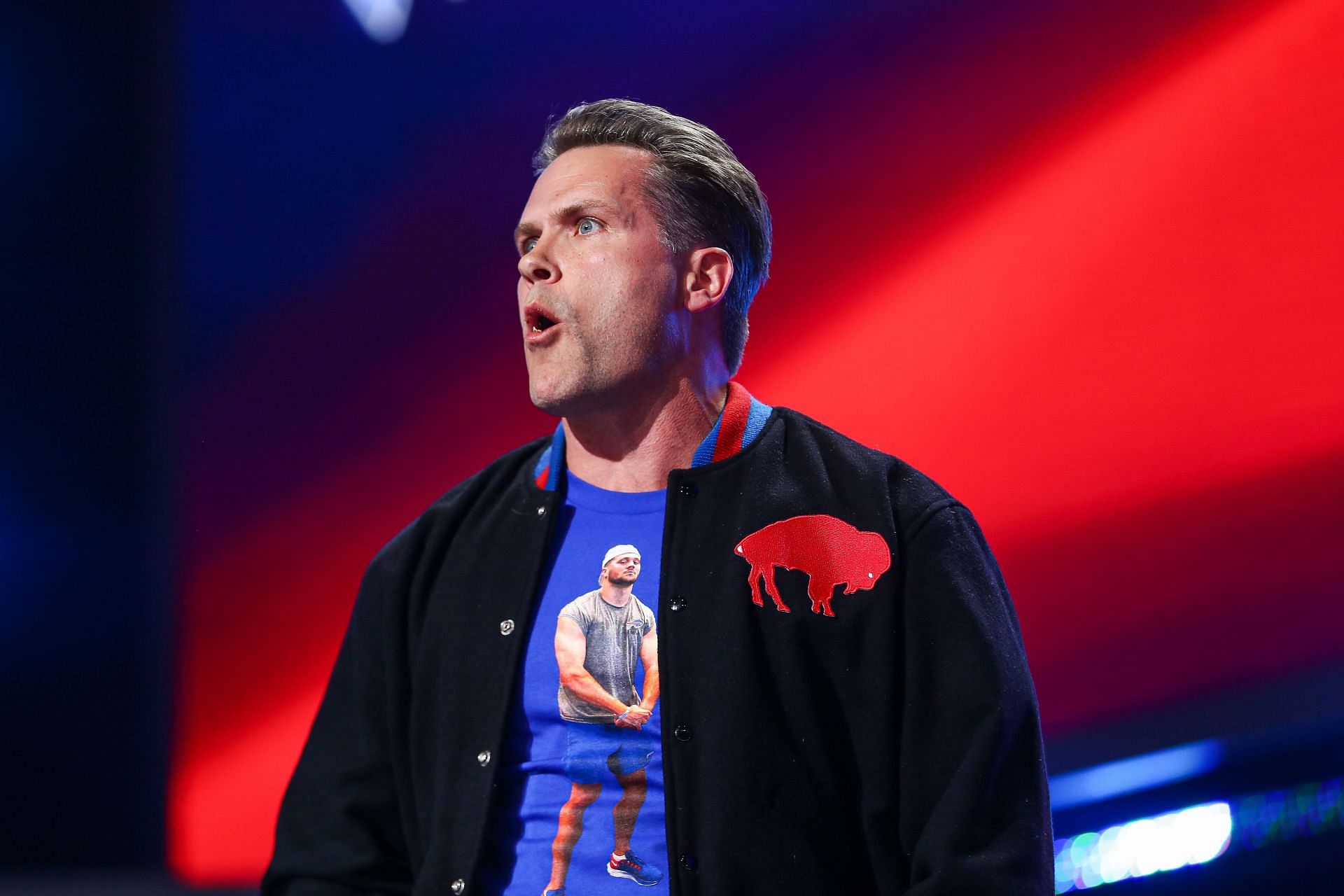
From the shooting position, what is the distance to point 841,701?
5.65 ft

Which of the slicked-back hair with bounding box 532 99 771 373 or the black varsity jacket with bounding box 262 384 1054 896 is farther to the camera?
the slicked-back hair with bounding box 532 99 771 373

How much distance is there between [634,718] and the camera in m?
1.74

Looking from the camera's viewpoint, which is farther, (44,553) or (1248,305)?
(44,553)

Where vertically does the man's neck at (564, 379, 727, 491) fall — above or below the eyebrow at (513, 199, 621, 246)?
below

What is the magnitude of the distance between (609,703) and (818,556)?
0.37m

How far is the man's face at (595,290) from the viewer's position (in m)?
1.87

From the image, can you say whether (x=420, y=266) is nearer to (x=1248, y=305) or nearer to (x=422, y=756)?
(x=422, y=756)

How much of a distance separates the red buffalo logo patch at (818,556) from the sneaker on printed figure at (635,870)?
40 cm

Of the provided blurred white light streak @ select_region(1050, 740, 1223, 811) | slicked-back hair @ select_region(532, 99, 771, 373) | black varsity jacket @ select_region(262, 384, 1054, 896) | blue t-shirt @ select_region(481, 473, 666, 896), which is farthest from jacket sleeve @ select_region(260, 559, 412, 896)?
blurred white light streak @ select_region(1050, 740, 1223, 811)

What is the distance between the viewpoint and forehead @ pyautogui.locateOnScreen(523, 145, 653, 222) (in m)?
1.94

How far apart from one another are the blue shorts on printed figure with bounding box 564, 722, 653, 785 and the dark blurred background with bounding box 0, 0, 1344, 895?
923 millimetres

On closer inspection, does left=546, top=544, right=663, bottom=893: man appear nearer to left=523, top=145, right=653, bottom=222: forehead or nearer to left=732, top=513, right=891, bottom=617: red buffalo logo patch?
left=732, top=513, right=891, bottom=617: red buffalo logo patch

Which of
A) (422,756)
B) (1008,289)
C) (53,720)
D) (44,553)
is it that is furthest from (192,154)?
(1008,289)

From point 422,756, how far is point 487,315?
1.02 m
